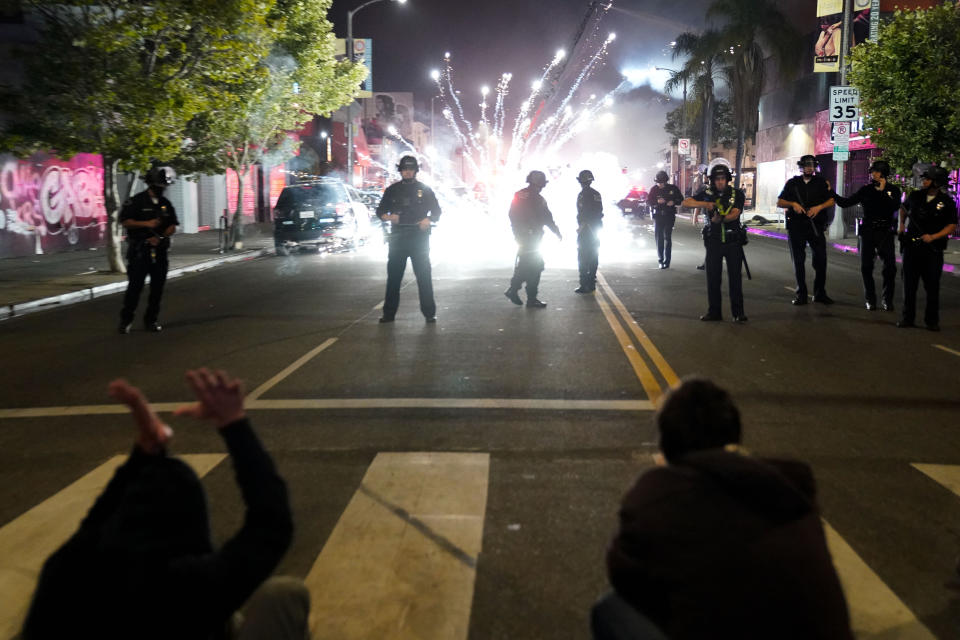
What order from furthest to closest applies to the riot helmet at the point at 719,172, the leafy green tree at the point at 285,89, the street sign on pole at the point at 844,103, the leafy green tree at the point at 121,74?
1. the street sign on pole at the point at 844,103
2. the leafy green tree at the point at 285,89
3. the leafy green tree at the point at 121,74
4. the riot helmet at the point at 719,172

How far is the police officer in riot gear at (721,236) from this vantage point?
12.1 m

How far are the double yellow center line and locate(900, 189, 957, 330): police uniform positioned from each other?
3.32 m

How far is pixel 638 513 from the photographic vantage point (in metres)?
2.43

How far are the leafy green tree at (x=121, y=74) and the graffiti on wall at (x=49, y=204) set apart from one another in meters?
5.23

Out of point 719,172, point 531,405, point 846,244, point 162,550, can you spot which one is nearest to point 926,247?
point 719,172

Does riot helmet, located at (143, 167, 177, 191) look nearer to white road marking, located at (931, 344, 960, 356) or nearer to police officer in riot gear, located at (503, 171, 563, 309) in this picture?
police officer in riot gear, located at (503, 171, 563, 309)

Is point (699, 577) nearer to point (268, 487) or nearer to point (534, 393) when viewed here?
point (268, 487)

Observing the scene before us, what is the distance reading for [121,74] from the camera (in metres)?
18.4

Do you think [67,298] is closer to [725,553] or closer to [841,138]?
[725,553]

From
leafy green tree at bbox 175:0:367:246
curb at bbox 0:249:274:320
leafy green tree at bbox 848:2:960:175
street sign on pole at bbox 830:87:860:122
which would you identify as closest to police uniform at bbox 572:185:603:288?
curb at bbox 0:249:274:320

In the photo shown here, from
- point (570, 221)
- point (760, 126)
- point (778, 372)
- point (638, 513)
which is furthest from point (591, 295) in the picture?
point (760, 126)

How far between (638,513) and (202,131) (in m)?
21.7

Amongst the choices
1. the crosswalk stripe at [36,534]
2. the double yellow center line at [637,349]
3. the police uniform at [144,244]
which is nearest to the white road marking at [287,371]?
the crosswalk stripe at [36,534]

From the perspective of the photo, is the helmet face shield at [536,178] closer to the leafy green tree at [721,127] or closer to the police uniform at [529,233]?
the police uniform at [529,233]
